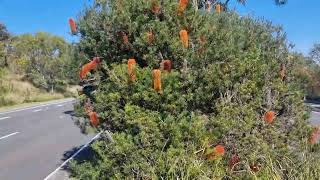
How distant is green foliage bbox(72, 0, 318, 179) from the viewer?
21.0ft

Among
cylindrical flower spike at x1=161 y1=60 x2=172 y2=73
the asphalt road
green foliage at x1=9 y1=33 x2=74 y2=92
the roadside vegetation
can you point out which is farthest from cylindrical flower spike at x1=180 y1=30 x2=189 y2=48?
green foliage at x1=9 y1=33 x2=74 y2=92

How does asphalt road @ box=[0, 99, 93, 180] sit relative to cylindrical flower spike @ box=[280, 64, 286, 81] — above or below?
below

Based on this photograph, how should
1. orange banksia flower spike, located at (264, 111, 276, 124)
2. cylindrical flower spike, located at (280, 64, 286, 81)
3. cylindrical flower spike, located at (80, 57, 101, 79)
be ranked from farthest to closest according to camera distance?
cylindrical flower spike, located at (280, 64, 286, 81) < cylindrical flower spike, located at (80, 57, 101, 79) < orange banksia flower spike, located at (264, 111, 276, 124)

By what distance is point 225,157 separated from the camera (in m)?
6.63

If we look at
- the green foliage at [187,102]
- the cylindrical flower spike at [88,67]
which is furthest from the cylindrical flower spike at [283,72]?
the cylindrical flower spike at [88,67]

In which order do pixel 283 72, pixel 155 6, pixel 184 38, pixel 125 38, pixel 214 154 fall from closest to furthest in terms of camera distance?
1. pixel 214 154
2. pixel 184 38
3. pixel 155 6
4. pixel 125 38
5. pixel 283 72

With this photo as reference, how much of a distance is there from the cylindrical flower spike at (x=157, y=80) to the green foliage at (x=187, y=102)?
0.29 ft

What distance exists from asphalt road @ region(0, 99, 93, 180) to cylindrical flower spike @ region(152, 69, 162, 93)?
5.02 metres

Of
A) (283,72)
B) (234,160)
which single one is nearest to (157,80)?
(234,160)

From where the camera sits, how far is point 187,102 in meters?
6.85

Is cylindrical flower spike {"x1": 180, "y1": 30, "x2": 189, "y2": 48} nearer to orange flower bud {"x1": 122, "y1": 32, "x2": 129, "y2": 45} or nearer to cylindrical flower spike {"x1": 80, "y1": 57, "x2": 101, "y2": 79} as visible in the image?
orange flower bud {"x1": 122, "y1": 32, "x2": 129, "y2": 45}

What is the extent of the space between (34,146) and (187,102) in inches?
387

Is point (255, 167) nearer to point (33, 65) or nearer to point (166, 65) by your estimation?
point (166, 65)

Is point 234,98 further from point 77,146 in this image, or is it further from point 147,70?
point 77,146
